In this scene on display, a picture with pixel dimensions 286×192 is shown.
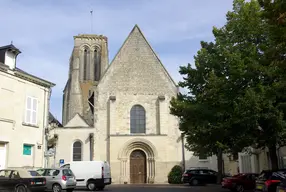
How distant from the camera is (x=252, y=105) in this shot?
16.0 meters

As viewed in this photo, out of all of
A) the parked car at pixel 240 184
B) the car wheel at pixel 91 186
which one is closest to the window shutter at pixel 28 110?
the car wheel at pixel 91 186

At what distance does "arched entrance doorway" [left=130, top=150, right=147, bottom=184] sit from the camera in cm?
3191

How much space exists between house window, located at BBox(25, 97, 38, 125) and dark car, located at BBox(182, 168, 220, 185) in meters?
13.2

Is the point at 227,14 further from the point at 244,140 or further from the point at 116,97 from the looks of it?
the point at 116,97

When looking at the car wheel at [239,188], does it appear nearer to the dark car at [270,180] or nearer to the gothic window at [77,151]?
the dark car at [270,180]

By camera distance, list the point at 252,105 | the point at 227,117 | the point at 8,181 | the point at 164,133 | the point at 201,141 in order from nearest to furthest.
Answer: the point at 8,181 → the point at 252,105 → the point at 227,117 → the point at 201,141 → the point at 164,133

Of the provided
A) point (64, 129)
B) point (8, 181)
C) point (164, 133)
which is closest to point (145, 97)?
point (164, 133)

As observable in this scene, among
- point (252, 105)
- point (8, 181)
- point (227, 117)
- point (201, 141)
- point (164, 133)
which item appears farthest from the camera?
point (164, 133)

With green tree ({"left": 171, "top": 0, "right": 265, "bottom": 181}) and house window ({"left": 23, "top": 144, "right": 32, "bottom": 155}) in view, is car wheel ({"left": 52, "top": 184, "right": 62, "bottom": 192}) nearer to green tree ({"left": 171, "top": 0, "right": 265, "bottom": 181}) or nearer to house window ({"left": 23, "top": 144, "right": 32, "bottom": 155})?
house window ({"left": 23, "top": 144, "right": 32, "bottom": 155})

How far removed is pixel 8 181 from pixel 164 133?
1899 centimetres

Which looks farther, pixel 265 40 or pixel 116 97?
pixel 116 97

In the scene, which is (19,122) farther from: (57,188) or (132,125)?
(132,125)

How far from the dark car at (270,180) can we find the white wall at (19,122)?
12974 mm

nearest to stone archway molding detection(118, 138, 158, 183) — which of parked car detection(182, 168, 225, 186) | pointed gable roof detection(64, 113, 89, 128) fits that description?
parked car detection(182, 168, 225, 186)
